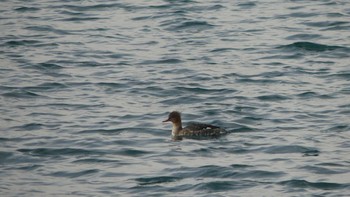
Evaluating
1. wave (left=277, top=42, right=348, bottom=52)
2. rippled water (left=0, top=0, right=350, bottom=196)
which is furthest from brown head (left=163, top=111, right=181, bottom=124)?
wave (left=277, top=42, right=348, bottom=52)

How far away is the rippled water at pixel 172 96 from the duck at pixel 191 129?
0.16m

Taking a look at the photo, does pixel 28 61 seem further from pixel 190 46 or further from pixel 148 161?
pixel 148 161

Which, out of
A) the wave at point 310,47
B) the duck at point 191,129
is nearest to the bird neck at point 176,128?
the duck at point 191,129

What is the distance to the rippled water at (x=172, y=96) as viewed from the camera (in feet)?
56.1

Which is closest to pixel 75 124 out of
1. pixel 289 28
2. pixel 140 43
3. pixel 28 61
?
pixel 28 61

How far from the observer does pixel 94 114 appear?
70.1 feet

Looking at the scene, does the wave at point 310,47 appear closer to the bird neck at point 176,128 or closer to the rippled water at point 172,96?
the rippled water at point 172,96

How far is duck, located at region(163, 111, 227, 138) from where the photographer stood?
1938 centimetres

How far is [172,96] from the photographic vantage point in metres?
22.7

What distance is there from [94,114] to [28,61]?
17.9 ft

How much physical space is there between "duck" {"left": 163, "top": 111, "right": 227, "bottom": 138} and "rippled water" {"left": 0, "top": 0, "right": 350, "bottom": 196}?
0.53ft

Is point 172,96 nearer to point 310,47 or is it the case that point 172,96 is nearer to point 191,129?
point 191,129

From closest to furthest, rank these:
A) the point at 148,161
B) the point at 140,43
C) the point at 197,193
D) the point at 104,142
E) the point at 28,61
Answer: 1. the point at 197,193
2. the point at 148,161
3. the point at 104,142
4. the point at 28,61
5. the point at 140,43

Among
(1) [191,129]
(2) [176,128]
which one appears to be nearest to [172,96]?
(2) [176,128]
